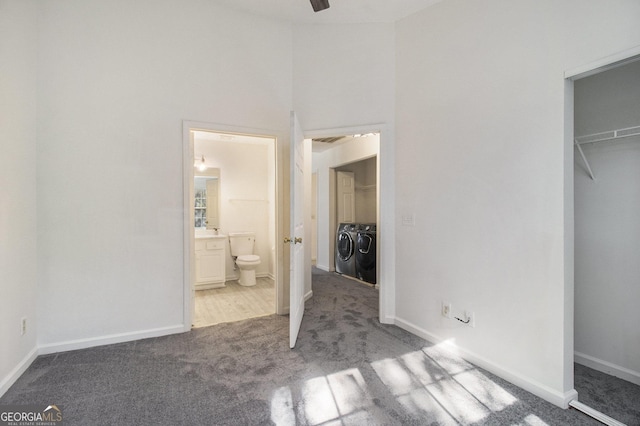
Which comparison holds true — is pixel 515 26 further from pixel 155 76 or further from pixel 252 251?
pixel 252 251

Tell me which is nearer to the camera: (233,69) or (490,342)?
(490,342)

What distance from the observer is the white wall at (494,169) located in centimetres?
185

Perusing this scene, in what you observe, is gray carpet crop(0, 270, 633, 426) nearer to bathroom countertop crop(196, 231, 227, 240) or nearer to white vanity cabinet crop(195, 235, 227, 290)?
white vanity cabinet crop(195, 235, 227, 290)

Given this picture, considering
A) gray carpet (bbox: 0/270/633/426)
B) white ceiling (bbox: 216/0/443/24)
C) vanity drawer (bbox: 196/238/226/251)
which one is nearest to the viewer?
gray carpet (bbox: 0/270/633/426)

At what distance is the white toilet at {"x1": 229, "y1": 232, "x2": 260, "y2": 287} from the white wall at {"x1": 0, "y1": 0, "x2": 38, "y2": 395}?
252cm

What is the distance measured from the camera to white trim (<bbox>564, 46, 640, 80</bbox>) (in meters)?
1.60

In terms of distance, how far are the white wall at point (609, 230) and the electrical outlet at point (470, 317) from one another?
778 millimetres

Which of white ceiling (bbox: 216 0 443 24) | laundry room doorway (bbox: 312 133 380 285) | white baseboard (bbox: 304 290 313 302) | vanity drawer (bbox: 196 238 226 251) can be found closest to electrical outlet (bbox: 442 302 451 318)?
white baseboard (bbox: 304 290 313 302)

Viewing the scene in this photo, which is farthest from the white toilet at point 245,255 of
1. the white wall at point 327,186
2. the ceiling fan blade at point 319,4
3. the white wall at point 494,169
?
the ceiling fan blade at point 319,4

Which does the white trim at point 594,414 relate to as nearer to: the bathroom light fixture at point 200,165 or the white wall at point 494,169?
the white wall at point 494,169

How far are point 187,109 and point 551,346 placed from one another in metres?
3.40

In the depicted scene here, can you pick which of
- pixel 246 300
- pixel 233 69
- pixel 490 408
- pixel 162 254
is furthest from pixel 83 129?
pixel 490 408

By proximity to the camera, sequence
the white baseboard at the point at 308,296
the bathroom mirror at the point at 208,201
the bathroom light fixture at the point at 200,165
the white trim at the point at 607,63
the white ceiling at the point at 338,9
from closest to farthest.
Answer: the white trim at the point at 607,63 < the white ceiling at the point at 338,9 < the white baseboard at the point at 308,296 < the bathroom light fixture at the point at 200,165 < the bathroom mirror at the point at 208,201

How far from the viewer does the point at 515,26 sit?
207cm
